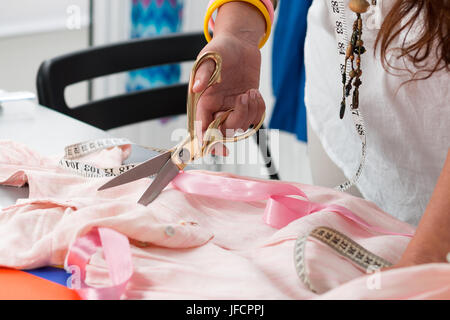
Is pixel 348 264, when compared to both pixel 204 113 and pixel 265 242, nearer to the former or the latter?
pixel 265 242

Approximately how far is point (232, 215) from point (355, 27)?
0.89 ft

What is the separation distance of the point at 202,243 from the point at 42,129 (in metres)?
0.57

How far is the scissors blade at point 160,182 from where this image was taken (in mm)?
719

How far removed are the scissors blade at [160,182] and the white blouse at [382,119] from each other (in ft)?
0.98

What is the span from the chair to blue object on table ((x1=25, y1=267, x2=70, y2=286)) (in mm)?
685

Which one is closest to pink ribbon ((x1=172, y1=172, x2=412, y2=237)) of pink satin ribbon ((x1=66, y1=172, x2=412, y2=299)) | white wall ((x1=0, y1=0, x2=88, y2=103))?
pink satin ribbon ((x1=66, y1=172, x2=412, y2=299))

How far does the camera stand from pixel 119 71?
140 cm

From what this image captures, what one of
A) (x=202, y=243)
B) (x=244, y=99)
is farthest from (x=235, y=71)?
(x=202, y=243)

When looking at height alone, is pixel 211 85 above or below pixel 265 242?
above

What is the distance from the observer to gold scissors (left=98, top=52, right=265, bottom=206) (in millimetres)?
745

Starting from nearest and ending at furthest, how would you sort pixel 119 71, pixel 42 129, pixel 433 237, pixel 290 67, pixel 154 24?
1. pixel 433 237
2. pixel 42 129
3. pixel 119 71
4. pixel 290 67
5. pixel 154 24

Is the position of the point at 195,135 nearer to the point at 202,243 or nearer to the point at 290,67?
the point at 202,243
